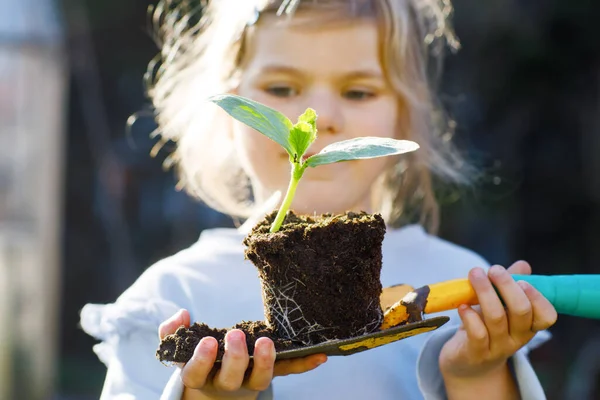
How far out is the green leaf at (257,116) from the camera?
0.78 meters

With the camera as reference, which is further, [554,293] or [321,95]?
[321,95]

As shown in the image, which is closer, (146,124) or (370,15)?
(370,15)

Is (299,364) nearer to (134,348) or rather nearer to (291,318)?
(291,318)

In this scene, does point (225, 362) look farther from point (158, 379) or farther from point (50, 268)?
point (50, 268)

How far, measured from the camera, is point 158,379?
115cm

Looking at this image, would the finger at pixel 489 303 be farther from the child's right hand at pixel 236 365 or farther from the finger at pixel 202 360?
the finger at pixel 202 360

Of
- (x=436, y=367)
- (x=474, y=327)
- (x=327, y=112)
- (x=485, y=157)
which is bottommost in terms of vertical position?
(x=485, y=157)

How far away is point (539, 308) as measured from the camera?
95 centimetres

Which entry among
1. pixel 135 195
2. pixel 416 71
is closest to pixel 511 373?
pixel 416 71

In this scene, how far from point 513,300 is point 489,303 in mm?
30

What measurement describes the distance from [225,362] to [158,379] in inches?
15.2

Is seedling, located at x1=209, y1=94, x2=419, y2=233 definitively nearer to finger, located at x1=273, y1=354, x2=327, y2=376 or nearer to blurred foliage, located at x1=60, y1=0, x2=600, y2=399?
finger, located at x1=273, y1=354, x2=327, y2=376

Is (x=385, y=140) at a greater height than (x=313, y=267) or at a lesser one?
greater

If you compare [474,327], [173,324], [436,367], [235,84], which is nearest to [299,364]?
[173,324]
